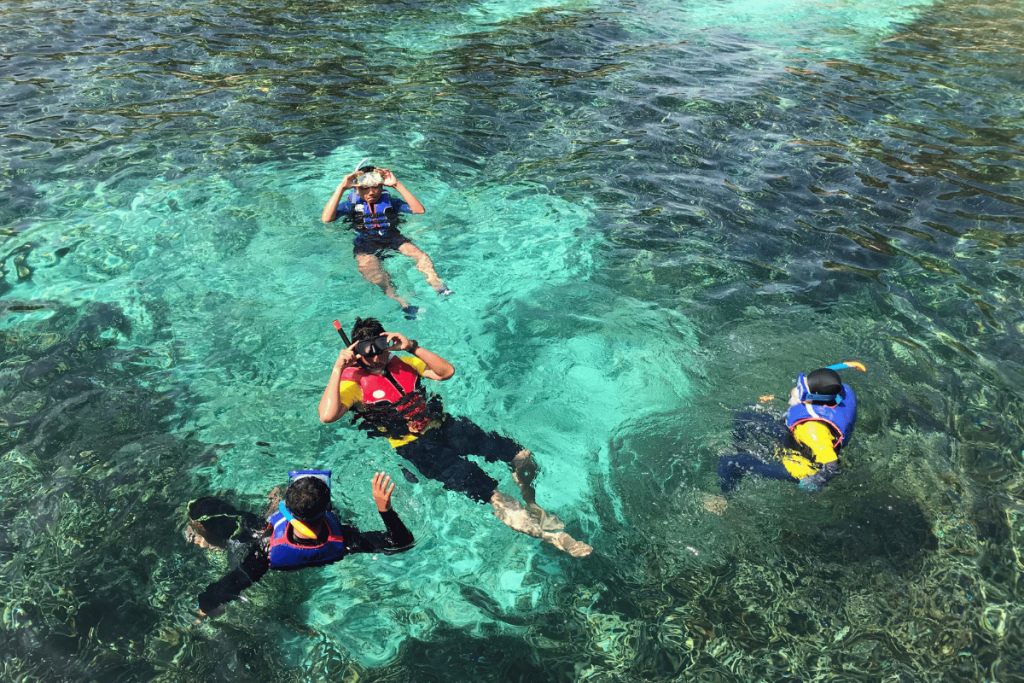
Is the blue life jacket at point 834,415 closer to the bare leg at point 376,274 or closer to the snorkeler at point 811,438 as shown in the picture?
the snorkeler at point 811,438

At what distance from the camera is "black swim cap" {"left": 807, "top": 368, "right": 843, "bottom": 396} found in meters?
4.26

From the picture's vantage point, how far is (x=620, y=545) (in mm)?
4410

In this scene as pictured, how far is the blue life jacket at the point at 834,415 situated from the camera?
4.25 metres

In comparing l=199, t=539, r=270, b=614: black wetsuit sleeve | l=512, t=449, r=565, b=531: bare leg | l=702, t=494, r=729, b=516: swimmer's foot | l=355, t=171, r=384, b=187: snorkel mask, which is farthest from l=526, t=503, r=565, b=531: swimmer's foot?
l=355, t=171, r=384, b=187: snorkel mask

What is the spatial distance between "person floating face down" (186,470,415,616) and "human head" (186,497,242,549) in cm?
14

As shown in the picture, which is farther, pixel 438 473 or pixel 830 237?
pixel 830 237

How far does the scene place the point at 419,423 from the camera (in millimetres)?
4629

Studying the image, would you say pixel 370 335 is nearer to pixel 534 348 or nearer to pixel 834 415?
pixel 534 348

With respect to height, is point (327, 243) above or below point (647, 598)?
above

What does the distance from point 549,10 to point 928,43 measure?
9894 millimetres

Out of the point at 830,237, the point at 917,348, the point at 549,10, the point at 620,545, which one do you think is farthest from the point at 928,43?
the point at 620,545

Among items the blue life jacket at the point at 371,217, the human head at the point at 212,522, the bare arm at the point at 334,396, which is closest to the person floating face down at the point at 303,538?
the human head at the point at 212,522

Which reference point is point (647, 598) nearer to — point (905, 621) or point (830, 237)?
point (905, 621)

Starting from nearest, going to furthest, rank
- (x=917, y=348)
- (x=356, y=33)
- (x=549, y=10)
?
(x=917, y=348) → (x=356, y=33) → (x=549, y=10)
